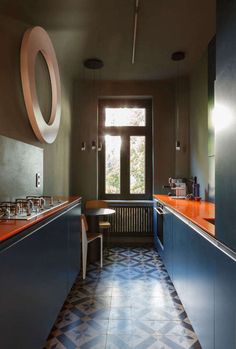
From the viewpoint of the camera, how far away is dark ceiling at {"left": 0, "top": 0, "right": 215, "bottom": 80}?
2605mm

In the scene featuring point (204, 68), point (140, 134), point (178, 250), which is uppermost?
point (204, 68)

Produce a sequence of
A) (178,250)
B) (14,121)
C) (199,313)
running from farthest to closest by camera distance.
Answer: (178,250) < (14,121) < (199,313)

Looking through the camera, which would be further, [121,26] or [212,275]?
[121,26]

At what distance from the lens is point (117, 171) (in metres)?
5.02

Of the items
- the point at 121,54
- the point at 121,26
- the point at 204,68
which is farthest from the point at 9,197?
the point at 204,68

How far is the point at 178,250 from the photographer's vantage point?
2496mm

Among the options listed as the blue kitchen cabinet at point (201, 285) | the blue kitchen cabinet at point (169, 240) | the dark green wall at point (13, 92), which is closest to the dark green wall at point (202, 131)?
the blue kitchen cabinet at point (169, 240)

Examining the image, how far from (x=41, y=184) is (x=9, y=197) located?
0.84 meters

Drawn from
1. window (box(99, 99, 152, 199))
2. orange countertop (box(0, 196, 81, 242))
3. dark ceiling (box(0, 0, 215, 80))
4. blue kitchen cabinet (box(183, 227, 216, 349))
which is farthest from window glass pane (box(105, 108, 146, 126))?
orange countertop (box(0, 196, 81, 242))

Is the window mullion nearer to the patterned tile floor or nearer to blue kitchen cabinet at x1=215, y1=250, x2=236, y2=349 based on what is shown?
the patterned tile floor

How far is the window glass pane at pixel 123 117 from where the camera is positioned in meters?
5.00

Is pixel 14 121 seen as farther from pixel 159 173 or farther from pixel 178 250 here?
pixel 159 173

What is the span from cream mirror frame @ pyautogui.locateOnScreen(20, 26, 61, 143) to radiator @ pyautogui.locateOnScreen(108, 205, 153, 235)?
2177 millimetres

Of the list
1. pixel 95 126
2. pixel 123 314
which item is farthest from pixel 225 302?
pixel 95 126
